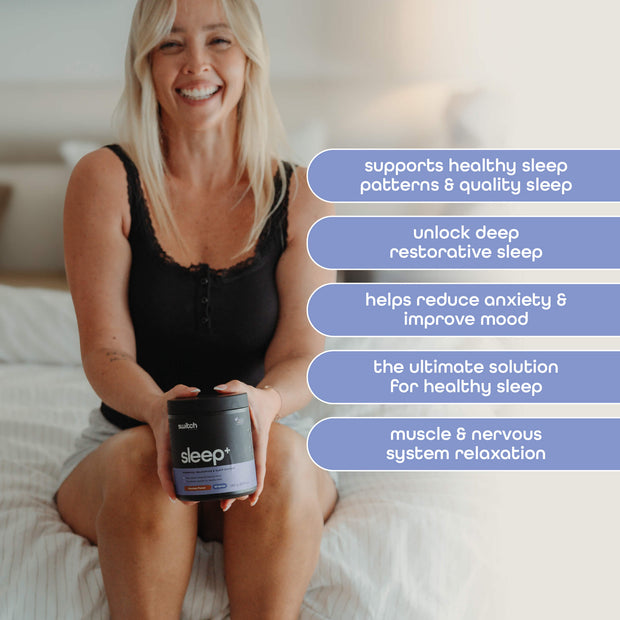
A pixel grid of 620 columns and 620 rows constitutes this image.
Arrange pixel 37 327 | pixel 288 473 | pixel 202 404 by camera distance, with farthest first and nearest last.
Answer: pixel 37 327, pixel 288 473, pixel 202 404

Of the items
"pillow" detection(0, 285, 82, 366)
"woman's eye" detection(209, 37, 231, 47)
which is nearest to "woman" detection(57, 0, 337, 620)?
"woman's eye" detection(209, 37, 231, 47)

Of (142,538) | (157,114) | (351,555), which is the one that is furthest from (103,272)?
(351,555)

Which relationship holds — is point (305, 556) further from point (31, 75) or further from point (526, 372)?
point (31, 75)

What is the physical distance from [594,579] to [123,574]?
58cm

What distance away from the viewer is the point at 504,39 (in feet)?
4.61

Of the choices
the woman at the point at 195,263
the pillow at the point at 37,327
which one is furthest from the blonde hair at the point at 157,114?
the pillow at the point at 37,327

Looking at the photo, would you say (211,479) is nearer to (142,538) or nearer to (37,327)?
(142,538)

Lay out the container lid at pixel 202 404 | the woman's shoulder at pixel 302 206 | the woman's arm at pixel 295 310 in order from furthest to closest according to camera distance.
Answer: the woman's shoulder at pixel 302 206, the woman's arm at pixel 295 310, the container lid at pixel 202 404

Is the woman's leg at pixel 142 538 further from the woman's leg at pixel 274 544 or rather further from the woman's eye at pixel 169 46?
the woman's eye at pixel 169 46

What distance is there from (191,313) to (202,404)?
30 centimetres

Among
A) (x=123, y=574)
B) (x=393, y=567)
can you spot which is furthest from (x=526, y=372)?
(x=123, y=574)

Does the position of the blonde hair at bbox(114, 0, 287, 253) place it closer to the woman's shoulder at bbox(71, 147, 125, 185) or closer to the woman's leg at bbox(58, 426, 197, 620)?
the woman's shoulder at bbox(71, 147, 125, 185)

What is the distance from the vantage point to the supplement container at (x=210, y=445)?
26.3 inches

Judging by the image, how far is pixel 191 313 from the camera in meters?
0.95
